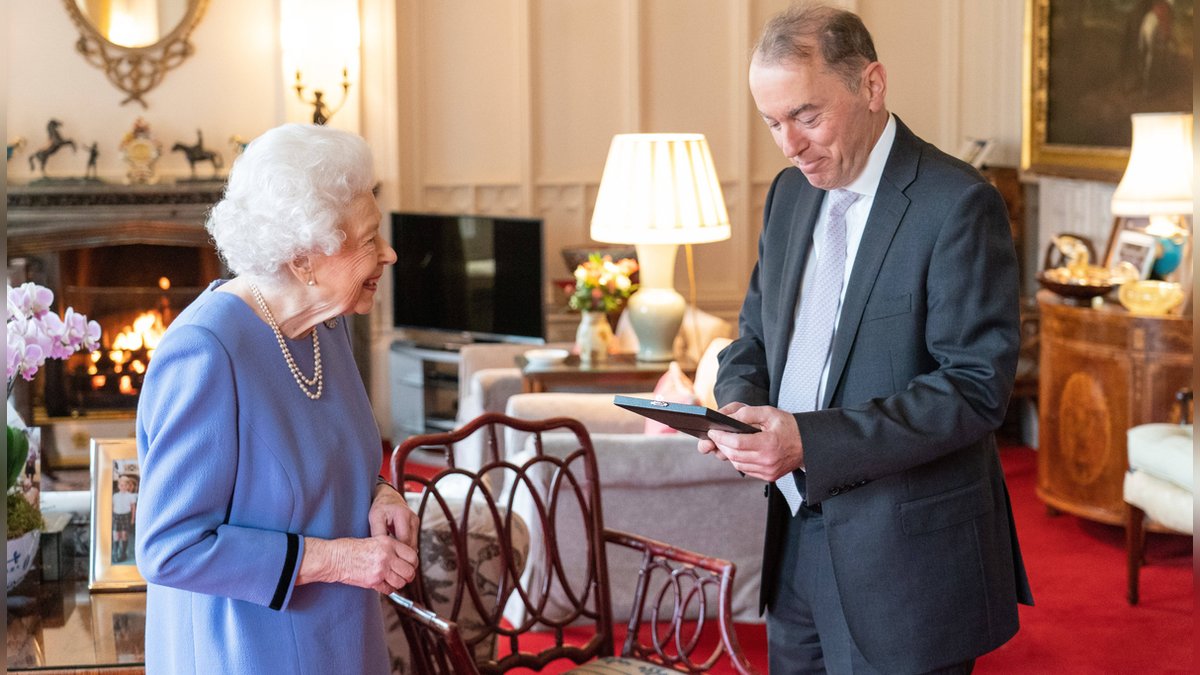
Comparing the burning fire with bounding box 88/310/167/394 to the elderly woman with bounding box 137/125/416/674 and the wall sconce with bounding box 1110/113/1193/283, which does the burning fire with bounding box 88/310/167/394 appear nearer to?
the wall sconce with bounding box 1110/113/1193/283

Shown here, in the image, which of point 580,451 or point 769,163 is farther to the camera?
point 769,163

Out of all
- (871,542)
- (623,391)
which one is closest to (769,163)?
(623,391)

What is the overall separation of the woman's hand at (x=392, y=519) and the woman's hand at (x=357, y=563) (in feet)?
0.19

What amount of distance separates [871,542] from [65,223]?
548 cm

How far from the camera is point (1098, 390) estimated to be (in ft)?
16.4

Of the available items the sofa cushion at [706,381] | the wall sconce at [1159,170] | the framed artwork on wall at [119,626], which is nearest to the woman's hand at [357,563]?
the framed artwork on wall at [119,626]

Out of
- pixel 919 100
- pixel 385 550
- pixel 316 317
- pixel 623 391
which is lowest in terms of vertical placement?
pixel 623 391

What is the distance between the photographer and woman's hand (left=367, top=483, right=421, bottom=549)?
191cm

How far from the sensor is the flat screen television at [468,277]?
650 cm

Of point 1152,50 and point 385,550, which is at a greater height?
point 1152,50

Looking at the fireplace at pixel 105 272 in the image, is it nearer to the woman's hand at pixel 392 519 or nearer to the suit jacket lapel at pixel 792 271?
the woman's hand at pixel 392 519

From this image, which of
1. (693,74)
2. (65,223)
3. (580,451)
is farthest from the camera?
(693,74)

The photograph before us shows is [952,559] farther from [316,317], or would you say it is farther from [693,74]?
[693,74]

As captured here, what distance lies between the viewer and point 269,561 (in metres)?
1.75
